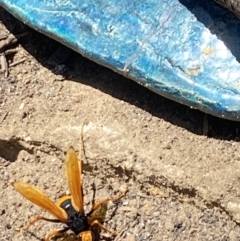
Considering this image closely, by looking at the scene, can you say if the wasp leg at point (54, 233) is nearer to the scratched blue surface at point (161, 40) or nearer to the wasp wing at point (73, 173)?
the wasp wing at point (73, 173)

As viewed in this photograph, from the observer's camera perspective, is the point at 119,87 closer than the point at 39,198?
No

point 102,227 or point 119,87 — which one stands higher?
point 119,87

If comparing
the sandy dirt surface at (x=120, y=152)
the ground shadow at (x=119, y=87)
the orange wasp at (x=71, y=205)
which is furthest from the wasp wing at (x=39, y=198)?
the ground shadow at (x=119, y=87)

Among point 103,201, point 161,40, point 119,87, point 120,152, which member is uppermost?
point 161,40

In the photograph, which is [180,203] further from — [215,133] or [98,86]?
[98,86]

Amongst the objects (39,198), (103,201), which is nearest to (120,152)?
Answer: (103,201)

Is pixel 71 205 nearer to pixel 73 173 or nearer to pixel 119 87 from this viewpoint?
pixel 73 173
